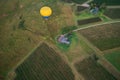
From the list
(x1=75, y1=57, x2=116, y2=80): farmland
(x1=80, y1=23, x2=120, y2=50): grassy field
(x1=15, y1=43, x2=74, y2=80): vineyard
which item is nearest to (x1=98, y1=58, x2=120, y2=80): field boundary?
(x1=75, y1=57, x2=116, y2=80): farmland

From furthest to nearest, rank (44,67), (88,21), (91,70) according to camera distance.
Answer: (88,21)
(44,67)
(91,70)

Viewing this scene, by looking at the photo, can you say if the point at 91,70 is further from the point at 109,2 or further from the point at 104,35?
the point at 109,2

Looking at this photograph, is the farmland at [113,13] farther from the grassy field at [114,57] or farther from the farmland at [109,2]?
the grassy field at [114,57]

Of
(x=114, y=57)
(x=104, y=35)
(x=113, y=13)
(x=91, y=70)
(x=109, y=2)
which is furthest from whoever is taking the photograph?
(x=109, y=2)

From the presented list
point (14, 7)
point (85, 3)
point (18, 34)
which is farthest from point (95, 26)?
point (14, 7)

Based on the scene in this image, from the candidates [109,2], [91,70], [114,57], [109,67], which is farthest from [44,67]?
[109,2]
